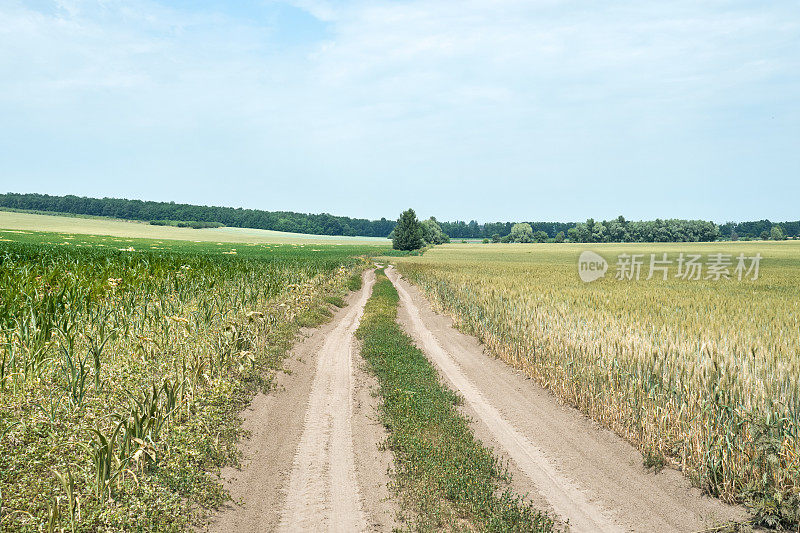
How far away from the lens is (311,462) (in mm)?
7191

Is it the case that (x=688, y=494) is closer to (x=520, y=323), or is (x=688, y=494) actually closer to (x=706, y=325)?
(x=706, y=325)

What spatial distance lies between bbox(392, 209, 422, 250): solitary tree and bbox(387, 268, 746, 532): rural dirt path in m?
88.8

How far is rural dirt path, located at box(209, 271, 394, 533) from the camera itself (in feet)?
18.7

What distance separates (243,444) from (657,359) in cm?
716

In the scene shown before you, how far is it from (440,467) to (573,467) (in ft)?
7.43

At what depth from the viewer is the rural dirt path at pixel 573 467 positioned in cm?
602

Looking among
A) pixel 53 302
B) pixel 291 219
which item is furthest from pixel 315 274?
pixel 291 219

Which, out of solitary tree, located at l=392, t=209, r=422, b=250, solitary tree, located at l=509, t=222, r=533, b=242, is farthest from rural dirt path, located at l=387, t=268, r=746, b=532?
solitary tree, located at l=509, t=222, r=533, b=242
